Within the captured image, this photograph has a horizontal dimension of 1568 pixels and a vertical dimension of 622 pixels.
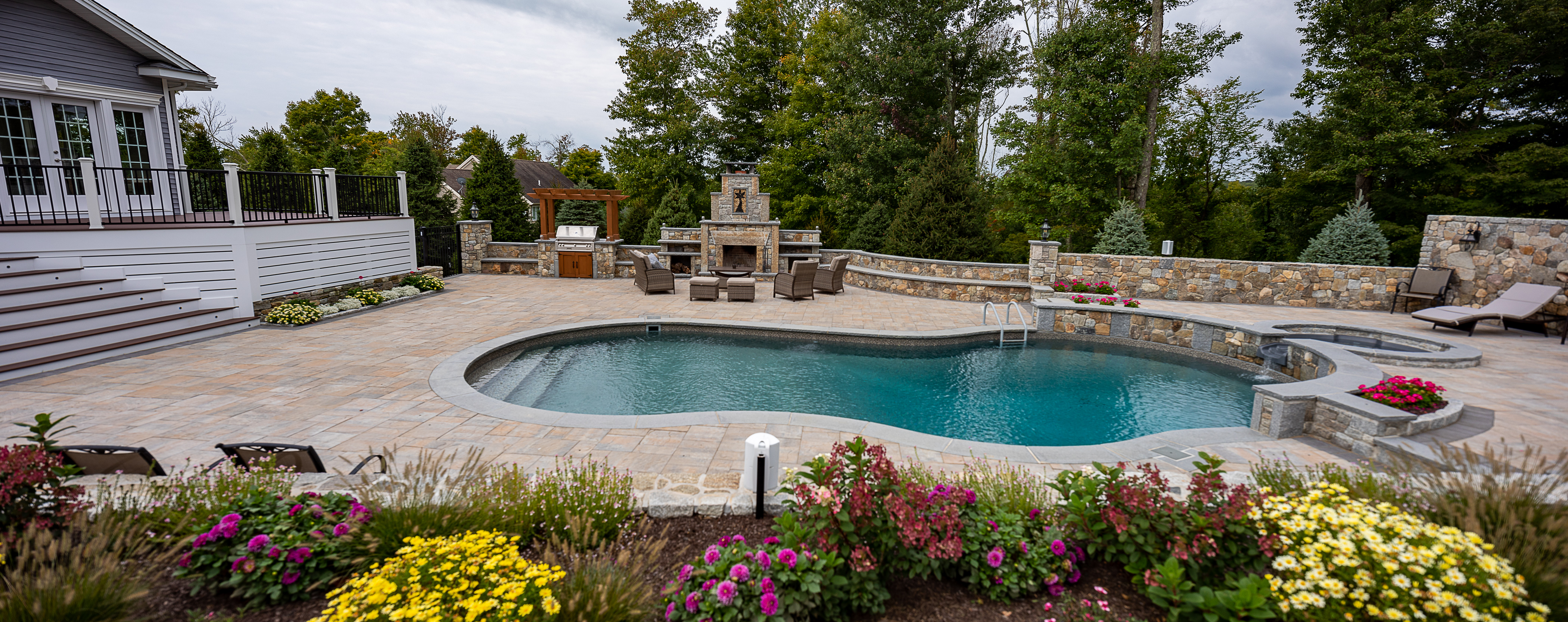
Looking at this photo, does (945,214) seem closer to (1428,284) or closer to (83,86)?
(1428,284)

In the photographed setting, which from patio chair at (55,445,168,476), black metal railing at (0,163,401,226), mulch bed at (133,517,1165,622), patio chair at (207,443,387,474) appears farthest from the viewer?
black metal railing at (0,163,401,226)

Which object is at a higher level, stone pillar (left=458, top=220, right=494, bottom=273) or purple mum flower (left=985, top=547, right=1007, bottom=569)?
stone pillar (left=458, top=220, right=494, bottom=273)

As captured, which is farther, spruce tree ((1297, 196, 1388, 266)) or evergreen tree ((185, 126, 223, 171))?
evergreen tree ((185, 126, 223, 171))

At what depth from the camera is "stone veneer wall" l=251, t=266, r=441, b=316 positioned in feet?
30.8

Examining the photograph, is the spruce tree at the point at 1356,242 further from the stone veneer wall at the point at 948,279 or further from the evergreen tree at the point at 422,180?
the evergreen tree at the point at 422,180

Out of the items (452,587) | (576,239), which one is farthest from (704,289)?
(452,587)

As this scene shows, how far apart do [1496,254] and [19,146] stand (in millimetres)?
23057

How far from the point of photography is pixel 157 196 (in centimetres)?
1090

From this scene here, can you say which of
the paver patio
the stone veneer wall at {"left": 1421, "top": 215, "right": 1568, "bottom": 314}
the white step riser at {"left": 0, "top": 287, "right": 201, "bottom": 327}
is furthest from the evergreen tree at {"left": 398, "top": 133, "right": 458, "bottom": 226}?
the stone veneer wall at {"left": 1421, "top": 215, "right": 1568, "bottom": 314}

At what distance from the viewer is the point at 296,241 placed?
32.6 feet

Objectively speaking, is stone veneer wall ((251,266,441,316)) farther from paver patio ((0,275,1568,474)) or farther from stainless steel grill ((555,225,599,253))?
stainless steel grill ((555,225,599,253))

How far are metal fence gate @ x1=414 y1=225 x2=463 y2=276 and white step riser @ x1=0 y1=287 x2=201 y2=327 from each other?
21.9 ft

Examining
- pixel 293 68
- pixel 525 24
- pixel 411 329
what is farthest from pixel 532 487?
pixel 293 68

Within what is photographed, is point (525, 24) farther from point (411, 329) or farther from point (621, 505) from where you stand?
point (621, 505)
